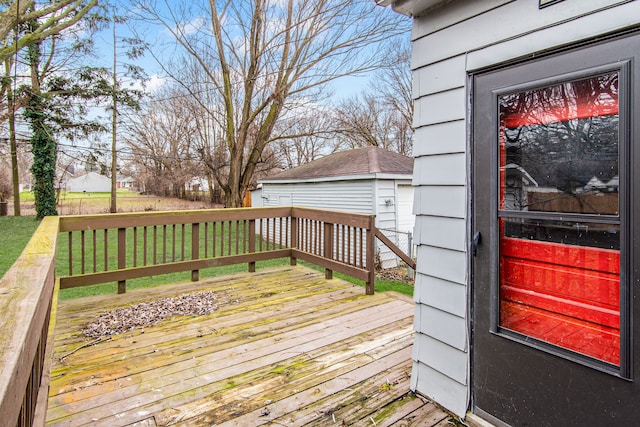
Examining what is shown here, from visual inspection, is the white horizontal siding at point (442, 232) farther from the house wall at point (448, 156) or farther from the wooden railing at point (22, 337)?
the wooden railing at point (22, 337)

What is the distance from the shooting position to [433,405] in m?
2.00

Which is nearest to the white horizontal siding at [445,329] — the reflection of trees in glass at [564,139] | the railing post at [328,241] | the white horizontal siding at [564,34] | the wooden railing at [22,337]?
the reflection of trees in glass at [564,139]

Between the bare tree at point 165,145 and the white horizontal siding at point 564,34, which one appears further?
the bare tree at point 165,145

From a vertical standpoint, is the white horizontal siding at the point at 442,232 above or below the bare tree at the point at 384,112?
below

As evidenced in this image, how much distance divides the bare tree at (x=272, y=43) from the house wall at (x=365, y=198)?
3015mm

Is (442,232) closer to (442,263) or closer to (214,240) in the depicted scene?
(442,263)

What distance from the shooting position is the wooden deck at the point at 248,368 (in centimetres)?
194

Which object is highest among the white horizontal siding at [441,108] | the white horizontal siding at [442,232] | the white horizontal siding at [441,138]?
the white horizontal siding at [441,108]

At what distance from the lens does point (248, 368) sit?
8.04 feet

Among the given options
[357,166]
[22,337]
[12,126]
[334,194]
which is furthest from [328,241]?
[12,126]

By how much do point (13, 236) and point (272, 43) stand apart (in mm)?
9781

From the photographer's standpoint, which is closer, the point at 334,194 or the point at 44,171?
the point at 334,194

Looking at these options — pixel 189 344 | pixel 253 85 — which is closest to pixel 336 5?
pixel 253 85

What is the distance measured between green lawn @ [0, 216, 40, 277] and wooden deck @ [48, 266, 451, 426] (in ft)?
19.6
